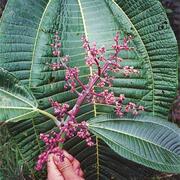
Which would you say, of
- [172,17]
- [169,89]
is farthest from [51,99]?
[172,17]

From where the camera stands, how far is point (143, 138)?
1323 mm

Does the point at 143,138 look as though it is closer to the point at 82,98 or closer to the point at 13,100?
the point at 82,98

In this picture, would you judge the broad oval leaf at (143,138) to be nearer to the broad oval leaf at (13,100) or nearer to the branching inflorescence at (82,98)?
the branching inflorescence at (82,98)

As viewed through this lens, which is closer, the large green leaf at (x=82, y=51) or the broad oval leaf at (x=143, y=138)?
the broad oval leaf at (x=143, y=138)

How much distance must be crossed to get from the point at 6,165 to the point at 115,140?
39 centimetres

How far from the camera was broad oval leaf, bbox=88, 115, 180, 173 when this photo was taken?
50.0 inches

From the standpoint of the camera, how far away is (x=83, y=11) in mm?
1596

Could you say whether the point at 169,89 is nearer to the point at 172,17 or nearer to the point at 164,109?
the point at 164,109

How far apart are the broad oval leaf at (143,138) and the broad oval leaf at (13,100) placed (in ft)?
0.60

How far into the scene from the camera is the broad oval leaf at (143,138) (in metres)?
1.27

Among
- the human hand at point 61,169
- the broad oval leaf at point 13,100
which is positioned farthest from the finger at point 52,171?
the broad oval leaf at point 13,100

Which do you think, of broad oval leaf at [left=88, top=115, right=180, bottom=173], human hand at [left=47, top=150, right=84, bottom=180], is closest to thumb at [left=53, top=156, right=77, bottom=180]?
human hand at [left=47, top=150, right=84, bottom=180]

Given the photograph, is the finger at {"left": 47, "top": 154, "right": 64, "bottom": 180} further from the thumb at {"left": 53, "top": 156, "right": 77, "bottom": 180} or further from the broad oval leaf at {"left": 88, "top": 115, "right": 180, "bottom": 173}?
the broad oval leaf at {"left": 88, "top": 115, "right": 180, "bottom": 173}

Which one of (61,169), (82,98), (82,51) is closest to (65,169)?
(61,169)
